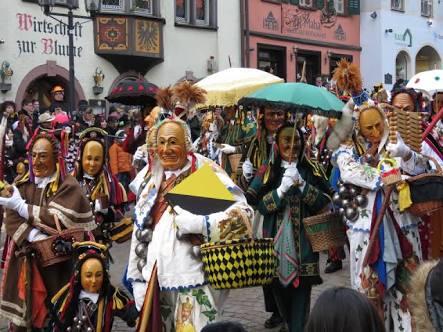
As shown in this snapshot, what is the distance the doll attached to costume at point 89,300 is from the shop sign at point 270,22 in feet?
59.4

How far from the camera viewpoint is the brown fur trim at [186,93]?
520cm

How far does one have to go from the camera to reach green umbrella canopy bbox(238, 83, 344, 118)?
520 centimetres

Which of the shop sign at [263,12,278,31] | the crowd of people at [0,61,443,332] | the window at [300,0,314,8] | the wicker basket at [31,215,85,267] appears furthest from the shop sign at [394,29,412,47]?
the wicker basket at [31,215,85,267]

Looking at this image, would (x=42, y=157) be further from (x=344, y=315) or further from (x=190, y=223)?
(x=344, y=315)

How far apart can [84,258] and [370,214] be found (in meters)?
1.82

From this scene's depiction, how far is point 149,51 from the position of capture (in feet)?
62.1

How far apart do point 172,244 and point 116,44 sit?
1427 centimetres

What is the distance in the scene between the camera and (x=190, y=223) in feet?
14.2

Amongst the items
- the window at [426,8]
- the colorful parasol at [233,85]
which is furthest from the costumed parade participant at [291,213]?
the window at [426,8]

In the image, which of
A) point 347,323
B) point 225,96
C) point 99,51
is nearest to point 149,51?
point 99,51

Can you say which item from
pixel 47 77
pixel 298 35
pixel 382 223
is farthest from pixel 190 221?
pixel 298 35

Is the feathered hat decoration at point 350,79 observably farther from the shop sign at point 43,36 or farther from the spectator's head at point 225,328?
the shop sign at point 43,36

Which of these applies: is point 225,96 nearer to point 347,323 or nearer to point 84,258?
point 84,258

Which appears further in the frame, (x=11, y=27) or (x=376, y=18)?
(x=376, y=18)
